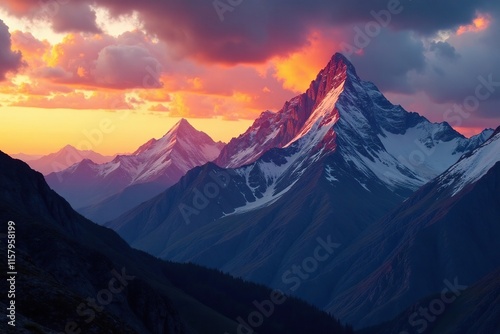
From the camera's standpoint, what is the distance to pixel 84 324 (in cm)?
11444

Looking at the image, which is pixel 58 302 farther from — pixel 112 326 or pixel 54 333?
pixel 54 333

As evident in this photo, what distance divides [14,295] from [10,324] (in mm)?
26850

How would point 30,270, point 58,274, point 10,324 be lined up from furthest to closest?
point 58,274 → point 30,270 → point 10,324

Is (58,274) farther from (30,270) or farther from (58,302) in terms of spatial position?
(58,302)

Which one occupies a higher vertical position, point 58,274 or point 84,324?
point 58,274

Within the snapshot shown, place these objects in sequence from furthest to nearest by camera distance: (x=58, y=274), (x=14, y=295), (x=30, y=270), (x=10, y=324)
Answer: (x=58, y=274)
(x=30, y=270)
(x=14, y=295)
(x=10, y=324)

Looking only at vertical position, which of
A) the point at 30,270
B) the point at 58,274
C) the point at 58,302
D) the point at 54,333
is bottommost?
the point at 54,333

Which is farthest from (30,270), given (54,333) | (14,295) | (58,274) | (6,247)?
(58,274)

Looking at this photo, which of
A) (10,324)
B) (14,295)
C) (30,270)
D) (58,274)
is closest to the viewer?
(10,324)

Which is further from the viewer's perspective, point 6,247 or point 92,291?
point 92,291

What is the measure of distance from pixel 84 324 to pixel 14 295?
979 cm

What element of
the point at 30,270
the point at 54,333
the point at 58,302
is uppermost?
the point at 30,270

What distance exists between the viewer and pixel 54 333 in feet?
293

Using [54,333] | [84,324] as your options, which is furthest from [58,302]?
[54,333]
